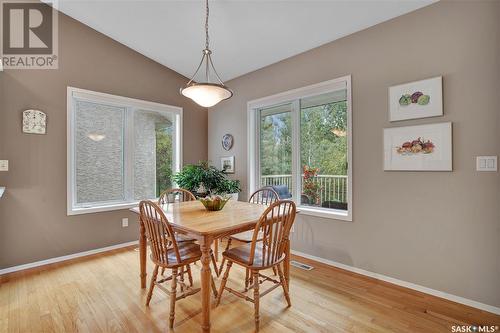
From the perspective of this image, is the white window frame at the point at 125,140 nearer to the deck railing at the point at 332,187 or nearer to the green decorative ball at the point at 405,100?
the deck railing at the point at 332,187

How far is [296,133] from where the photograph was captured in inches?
139

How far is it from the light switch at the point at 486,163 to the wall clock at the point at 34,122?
4.42 metres

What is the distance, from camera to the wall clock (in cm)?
294

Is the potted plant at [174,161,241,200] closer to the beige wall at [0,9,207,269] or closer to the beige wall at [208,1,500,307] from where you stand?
the beige wall at [0,9,207,269]

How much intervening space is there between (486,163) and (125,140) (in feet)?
13.6

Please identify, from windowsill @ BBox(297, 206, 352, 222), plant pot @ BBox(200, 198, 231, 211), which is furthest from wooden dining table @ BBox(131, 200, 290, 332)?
windowsill @ BBox(297, 206, 352, 222)

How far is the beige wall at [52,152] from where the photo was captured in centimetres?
287

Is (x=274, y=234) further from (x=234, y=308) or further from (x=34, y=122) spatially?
(x=34, y=122)

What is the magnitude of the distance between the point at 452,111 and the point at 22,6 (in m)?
4.60

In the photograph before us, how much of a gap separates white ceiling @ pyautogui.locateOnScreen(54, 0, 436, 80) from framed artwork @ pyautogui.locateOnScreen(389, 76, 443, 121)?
0.72 m

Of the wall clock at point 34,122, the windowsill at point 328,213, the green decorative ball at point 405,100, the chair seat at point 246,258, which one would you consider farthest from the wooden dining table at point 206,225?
the wall clock at point 34,122

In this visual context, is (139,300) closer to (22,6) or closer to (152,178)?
(152,178)

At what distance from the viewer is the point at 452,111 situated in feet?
7.30

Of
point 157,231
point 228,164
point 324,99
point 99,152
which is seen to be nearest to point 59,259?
point 99,152
